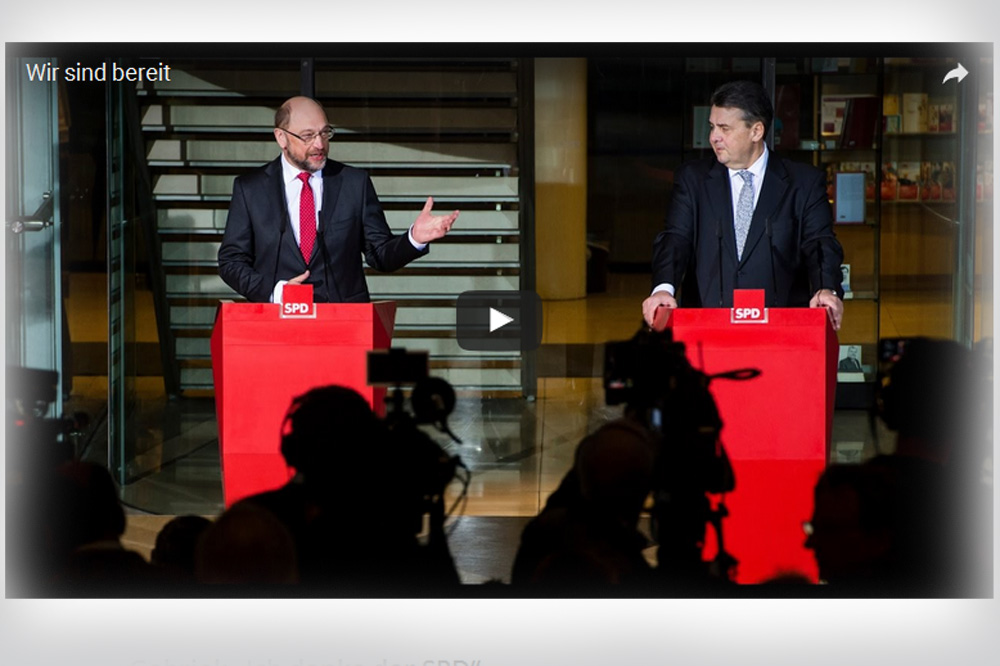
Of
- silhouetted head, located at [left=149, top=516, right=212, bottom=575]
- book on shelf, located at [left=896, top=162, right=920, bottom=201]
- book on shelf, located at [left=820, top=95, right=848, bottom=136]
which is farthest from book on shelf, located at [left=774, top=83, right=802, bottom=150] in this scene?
silhouetted head, located at [left=149, top=516, right=212, bottom=575]

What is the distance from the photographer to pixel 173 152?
619cm

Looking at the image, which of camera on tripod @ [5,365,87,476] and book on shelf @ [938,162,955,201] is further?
book on shelf @ [938,162,955,201]

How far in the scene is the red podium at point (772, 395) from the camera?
4891mm

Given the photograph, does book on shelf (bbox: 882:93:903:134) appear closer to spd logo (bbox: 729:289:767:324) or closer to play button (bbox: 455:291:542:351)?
play button (bbox: 455:291:542:351)

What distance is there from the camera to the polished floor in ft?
17.3

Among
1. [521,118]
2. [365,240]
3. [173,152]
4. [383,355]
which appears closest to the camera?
[383,355]

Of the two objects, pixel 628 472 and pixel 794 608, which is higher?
pixel 628 472

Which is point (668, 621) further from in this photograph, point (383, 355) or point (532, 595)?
point (383, 355)

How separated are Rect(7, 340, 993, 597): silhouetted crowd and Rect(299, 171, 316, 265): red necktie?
60cm

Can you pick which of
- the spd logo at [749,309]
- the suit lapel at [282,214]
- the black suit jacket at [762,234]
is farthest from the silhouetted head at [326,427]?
the spd logo at [749,309]

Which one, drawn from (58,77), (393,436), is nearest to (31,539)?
(393,436)

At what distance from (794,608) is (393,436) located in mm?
1410

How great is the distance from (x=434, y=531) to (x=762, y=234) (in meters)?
1.46

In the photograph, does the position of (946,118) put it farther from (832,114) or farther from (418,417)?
(418,417)
